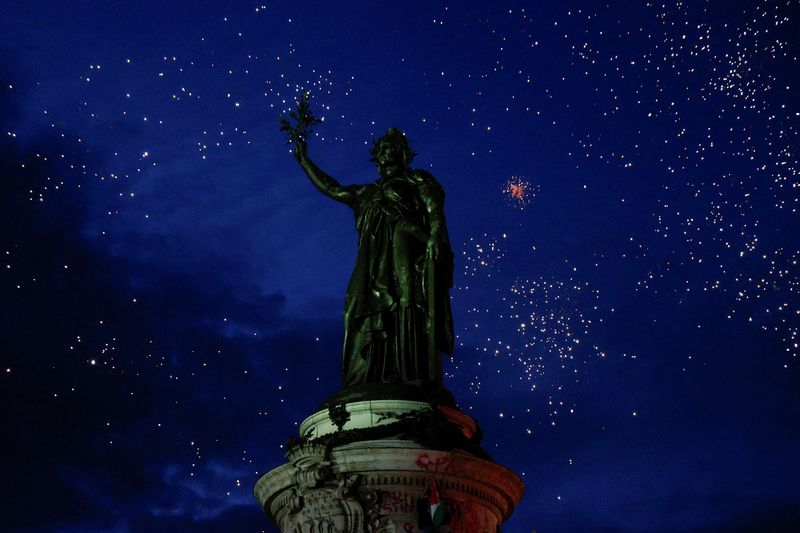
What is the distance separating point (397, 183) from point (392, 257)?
164cm

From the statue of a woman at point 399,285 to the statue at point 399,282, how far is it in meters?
0.02

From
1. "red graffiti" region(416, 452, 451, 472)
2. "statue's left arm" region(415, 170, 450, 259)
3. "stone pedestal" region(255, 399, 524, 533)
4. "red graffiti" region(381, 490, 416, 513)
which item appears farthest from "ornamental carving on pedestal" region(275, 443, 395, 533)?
"statue's left arm" region(415, 170, 450, 259)

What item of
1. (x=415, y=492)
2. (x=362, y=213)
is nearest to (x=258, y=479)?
(x=415, y=492)

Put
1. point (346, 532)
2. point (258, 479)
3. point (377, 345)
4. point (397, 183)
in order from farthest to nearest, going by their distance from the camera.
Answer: point (397, 183) < point (377, 345) < point (258, 479) < point (346, 532)

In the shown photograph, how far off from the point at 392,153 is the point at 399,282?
2822 mm

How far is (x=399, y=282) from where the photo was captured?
19062 millimetres

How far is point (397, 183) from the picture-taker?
20031 mm

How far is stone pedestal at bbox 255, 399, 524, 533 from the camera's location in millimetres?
15695

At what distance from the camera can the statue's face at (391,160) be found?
66.3 ft

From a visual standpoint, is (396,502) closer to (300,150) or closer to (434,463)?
(434,463)

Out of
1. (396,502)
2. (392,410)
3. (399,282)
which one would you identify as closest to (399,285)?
(399,282)

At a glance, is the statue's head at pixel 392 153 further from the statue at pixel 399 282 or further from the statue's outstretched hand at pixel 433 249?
the statue's outstretched hand at pixel 433 249

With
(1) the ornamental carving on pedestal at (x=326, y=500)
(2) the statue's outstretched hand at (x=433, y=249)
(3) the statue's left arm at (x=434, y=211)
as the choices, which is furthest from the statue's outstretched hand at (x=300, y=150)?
(1) the ornamental carving on pedestal at (x=326, y=500)

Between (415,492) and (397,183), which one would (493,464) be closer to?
(415,492)
